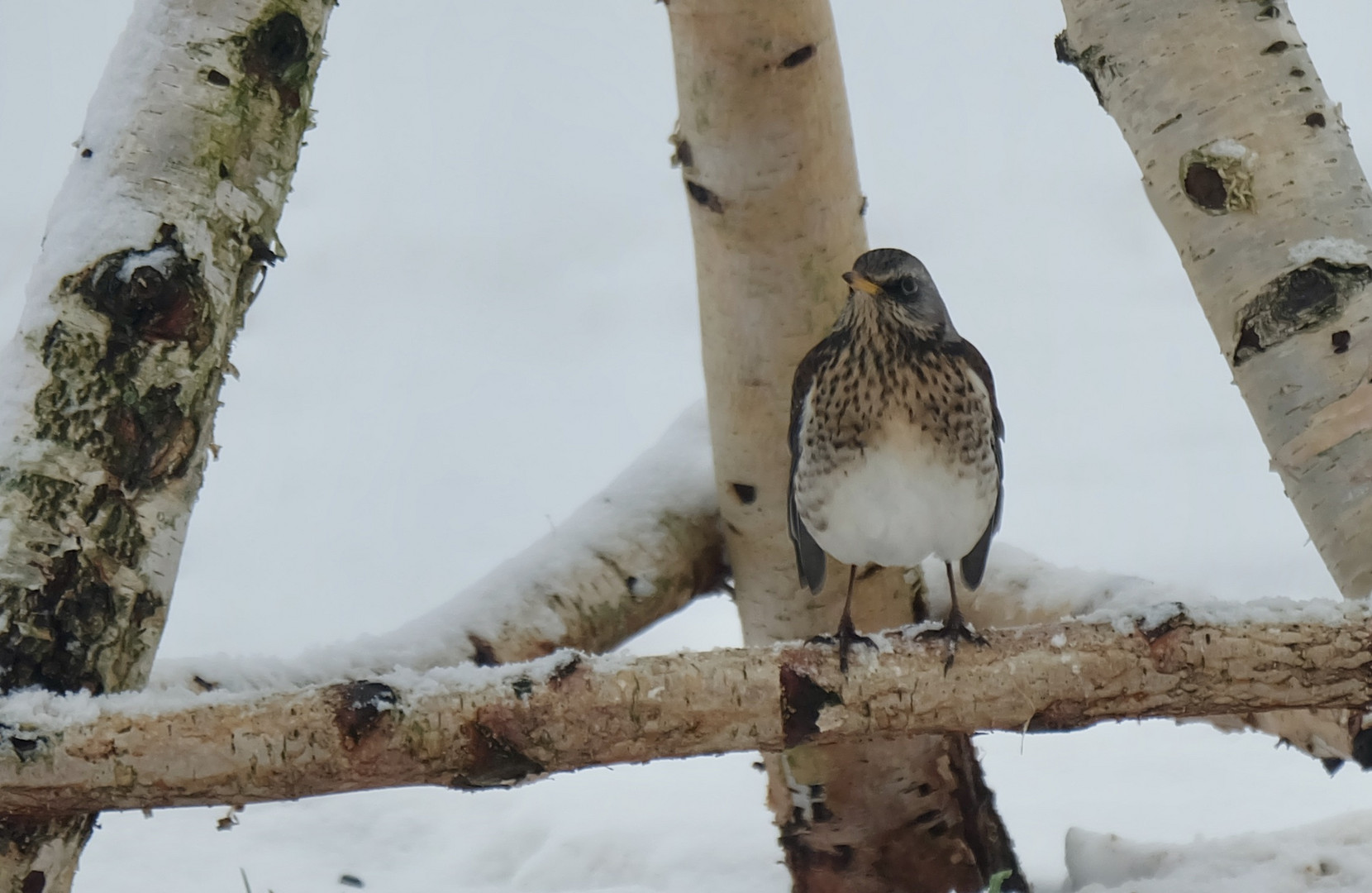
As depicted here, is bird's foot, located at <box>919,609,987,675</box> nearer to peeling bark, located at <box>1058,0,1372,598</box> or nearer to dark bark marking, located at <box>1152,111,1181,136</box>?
peeling bark, located at <box>1058,0,1372,598</box>

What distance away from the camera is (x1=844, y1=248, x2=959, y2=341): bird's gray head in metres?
1.77

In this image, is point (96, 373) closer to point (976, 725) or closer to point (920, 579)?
point (976, 725)

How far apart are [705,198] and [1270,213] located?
82 cm

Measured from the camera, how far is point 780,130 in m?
1.90

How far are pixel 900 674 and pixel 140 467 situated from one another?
0.88 meters

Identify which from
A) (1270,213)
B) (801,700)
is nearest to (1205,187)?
(1270,213)

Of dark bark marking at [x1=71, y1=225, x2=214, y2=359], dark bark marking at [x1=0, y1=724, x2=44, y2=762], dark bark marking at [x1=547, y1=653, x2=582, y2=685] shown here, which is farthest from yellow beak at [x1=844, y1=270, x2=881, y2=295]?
dark bark marking at [x1=0, y1=724, x2=44, y2=762]

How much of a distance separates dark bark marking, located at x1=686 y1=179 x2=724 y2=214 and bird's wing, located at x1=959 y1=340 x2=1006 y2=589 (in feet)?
1.45

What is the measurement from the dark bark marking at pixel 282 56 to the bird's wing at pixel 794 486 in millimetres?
814

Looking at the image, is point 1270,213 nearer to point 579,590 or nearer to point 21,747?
point 579,590

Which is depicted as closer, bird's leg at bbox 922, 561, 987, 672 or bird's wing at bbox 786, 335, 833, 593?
bird's leg at bbox 922, 561, 987, 672

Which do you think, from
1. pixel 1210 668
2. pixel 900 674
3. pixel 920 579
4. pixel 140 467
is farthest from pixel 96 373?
pixel 920 579

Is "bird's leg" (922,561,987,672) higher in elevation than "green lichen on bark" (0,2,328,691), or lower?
lower

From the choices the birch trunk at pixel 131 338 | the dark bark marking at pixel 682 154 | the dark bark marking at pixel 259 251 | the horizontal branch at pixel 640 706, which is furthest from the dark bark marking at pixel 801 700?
the dark bark marking at pixel 682 154
